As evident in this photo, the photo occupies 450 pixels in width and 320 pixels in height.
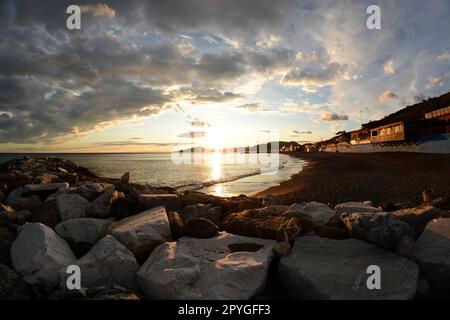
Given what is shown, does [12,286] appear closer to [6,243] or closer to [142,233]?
[6,243]

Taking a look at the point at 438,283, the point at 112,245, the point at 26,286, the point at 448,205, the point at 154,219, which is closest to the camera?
the point at 26,286

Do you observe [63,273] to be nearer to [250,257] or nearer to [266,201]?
[250,257]

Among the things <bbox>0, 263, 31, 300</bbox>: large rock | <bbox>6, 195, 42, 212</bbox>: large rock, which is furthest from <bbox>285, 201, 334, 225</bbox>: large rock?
<bbox>6, 195, 42, 212</bbox>: large rock

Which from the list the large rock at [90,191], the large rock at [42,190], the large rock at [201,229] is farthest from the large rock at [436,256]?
the large rock at [42,190]

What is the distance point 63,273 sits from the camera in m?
3.84

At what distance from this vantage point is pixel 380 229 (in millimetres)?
4430

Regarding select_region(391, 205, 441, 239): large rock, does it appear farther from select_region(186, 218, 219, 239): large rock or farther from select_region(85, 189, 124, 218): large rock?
Result: select_region(85, 189, 124, 218): large rock

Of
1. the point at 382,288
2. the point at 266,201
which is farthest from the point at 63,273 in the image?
the point at 266,201

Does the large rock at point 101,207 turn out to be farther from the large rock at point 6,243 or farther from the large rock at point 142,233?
the large rock at point 6,243

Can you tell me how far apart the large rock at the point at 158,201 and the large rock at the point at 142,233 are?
3.13 ft

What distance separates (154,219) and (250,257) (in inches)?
81.7

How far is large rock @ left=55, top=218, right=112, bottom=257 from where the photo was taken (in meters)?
4.88

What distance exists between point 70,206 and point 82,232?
1270 mm

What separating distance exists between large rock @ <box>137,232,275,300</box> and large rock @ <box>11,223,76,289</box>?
4.15 ft
